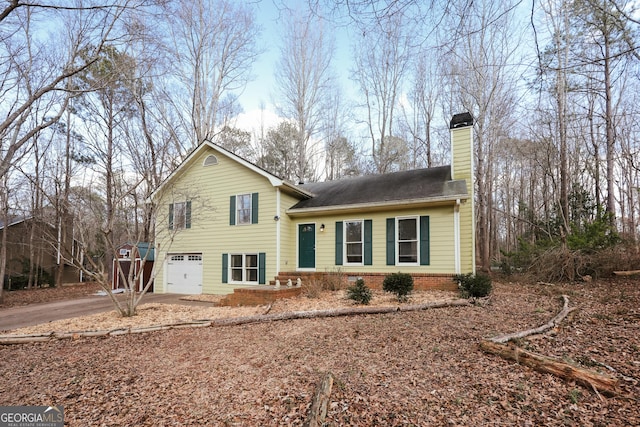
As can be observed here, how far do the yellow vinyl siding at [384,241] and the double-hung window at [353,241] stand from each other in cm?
22

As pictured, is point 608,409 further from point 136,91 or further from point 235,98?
point 235,98

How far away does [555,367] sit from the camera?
Answer: 3330 mm

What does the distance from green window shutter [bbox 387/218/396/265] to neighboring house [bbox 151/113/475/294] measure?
0.11 ft

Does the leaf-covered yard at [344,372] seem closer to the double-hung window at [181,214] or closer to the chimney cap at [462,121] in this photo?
the chimney cap at [462,121]

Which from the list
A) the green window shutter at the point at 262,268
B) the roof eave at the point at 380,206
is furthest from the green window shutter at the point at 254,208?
the green window shutter at the point at 262,268

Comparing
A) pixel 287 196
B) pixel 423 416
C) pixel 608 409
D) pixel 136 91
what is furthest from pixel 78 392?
pixel 136 91

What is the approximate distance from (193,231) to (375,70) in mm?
13915

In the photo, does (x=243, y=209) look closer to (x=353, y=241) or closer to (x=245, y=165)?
(x=245, y=165)

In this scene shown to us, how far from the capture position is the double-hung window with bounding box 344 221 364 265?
1088cm

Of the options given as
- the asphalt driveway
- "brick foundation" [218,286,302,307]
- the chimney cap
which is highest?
the chimney cap

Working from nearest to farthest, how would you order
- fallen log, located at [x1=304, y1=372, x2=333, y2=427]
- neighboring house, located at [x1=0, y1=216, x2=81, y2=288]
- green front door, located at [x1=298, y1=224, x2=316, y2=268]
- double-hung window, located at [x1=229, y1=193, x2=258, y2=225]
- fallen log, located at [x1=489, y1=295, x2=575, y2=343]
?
fallen log, located at [x1=304, y1=372, x2=333, y2=427], fallen log, located at [x1=489, y1=295, x2=575, y2=343], green front door, located at [x1=298, y1=224, x2=316, y2=268], double-hung window, located at [x1=229, y1=193, x2=258, y2=225], neighboring house, located at [x1=0, y1=216, x2=81, y2=288]

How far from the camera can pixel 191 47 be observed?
15609 mm

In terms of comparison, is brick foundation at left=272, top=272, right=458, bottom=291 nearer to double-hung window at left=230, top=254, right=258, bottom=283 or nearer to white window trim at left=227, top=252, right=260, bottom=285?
white window trim at left=227, top=252, right=260, bottom=285

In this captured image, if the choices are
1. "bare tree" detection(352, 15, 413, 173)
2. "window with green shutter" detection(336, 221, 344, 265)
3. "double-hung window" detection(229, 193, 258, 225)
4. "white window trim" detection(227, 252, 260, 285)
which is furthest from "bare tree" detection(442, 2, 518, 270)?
"white window trim" detection(227, 252, 260, 285)
